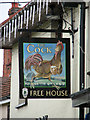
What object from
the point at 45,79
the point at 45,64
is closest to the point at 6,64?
the point at 45,64

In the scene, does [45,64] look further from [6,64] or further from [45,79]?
[6,64]

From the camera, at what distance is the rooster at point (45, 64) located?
11680 mm

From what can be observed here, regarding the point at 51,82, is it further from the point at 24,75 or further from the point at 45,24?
the point at 45,24

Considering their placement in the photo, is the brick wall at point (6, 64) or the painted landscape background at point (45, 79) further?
the brick wall at point (6, 64)

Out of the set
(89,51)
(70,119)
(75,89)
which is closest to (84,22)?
(89,51)

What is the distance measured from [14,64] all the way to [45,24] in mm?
2356

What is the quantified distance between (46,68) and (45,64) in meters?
0.11

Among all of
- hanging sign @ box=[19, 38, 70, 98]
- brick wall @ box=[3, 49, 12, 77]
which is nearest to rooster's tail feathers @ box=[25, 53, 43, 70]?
hanging sign @ box=[19, 38, 70, 98]

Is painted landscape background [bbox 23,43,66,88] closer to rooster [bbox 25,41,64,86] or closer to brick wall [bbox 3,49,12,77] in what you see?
rooster [bbox 25,41,64,86]

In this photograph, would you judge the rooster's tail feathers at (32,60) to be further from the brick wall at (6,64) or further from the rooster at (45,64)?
the brick wall at (6,64)

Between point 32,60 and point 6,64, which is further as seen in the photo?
point 6,64

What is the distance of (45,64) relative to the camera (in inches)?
465

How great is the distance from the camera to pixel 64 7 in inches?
548

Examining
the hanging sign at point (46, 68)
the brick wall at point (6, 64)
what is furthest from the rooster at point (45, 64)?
the brick wall at point (6, 64)
